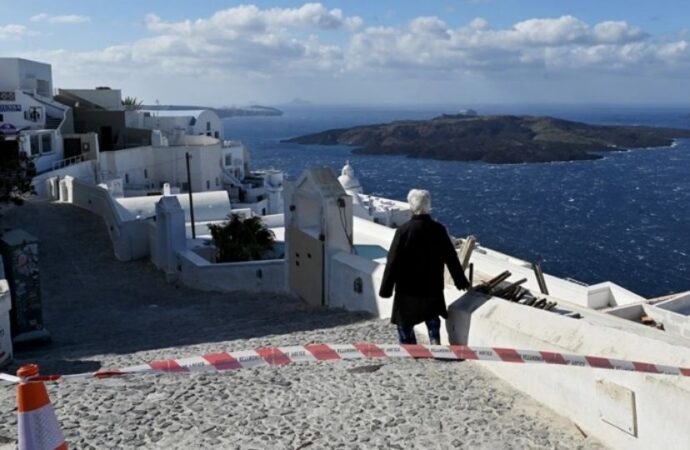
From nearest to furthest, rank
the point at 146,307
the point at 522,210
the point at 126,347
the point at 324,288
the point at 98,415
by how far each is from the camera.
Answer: the point at 98,415
the point at 126,347
the point at 324,288
the point at 146,307
the point at 522,210

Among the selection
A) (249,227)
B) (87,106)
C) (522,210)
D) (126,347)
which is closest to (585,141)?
(522,210)

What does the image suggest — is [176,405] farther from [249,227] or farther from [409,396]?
[249,227]

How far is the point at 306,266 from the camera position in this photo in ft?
40.2

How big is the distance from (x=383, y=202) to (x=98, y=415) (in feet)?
139

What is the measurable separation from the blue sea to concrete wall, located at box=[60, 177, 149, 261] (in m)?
35.8

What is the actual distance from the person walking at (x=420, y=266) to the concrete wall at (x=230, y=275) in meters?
9.22

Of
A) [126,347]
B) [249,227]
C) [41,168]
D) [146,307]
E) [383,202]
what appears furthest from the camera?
[383,202]

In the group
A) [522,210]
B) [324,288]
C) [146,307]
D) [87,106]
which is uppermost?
[87,106]

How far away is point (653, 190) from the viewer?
104 meters

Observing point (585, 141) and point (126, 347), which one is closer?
point (126, 347)

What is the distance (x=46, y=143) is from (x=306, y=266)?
36.8 meters

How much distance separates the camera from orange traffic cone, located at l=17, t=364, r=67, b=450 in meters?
4.09

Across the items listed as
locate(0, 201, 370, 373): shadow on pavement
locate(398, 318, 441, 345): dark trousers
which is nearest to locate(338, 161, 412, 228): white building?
locate(0, 201, 370, 373): shadow on pavement

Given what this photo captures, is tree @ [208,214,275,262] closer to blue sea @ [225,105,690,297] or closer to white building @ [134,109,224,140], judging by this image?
white building @ [134,109,224,140]
